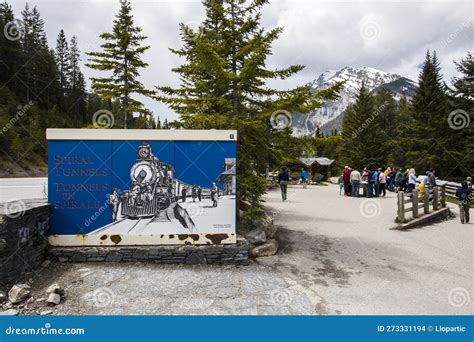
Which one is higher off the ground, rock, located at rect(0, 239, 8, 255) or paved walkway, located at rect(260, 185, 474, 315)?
rock, located at rect(0, 239, 8, 255)

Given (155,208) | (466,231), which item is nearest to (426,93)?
(466,231)

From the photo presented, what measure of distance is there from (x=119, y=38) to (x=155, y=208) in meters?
17.6

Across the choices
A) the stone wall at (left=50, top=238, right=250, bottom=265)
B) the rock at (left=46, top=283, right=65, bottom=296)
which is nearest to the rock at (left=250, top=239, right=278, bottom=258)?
the stone wall at (left=50, top=238, right=250, bottom=265)

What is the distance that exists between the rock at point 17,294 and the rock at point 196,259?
3315mm

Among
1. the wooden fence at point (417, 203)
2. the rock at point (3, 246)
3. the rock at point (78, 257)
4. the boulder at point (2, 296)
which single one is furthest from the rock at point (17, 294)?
the wooden fence at point (417, 203)

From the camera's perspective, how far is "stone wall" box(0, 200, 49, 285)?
580cm

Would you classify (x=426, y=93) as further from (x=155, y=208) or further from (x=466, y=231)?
(x=155, y=208)

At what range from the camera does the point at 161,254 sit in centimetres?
739

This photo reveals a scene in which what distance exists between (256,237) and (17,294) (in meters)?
5.54

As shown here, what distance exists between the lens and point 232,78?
901cm

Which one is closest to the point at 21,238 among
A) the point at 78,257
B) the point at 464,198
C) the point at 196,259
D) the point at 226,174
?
the point at 78,257

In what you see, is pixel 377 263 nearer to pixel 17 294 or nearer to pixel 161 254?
pixel 161 254

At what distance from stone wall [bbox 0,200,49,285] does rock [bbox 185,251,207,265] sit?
137 inches

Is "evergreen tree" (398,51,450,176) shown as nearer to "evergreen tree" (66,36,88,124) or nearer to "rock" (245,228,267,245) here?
"rock" (245,228,267,245)
